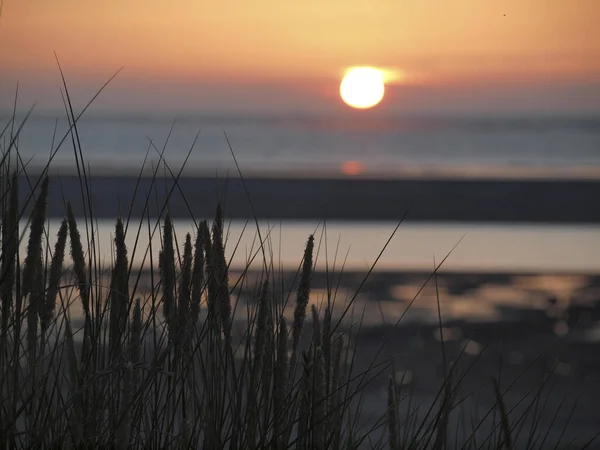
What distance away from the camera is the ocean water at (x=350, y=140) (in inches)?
348

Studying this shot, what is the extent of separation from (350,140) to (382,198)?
15.4ft

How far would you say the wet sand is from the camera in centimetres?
497

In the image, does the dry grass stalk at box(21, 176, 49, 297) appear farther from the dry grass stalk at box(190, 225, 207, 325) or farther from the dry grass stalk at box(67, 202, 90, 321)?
the dry grass stalk at box(190, 225, 207, 325)

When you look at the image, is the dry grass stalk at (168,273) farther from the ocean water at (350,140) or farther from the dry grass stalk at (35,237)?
the ocean water at (350,140)

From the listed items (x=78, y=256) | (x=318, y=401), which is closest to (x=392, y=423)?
(x=318, y=401)

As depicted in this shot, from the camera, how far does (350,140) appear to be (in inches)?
390

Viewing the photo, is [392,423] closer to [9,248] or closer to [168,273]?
[168,273]

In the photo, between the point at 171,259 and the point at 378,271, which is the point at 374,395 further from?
the point at 171,259

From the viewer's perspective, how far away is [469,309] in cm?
365

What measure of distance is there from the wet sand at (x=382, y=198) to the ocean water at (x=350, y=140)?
2.84m

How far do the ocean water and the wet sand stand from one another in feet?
9.31

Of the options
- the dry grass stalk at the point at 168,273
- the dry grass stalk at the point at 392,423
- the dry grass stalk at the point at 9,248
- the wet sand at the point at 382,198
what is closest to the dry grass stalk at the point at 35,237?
the dry grass stalk at the point at 9,248

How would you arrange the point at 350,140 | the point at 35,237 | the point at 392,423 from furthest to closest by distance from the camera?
the point at 350,140
the point at 392,423
the point at 35,237

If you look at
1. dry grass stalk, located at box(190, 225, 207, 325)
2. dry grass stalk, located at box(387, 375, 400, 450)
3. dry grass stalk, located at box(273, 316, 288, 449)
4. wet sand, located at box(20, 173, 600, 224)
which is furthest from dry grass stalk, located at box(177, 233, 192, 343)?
wet sand, located at box(20, 173, 600, 224)
